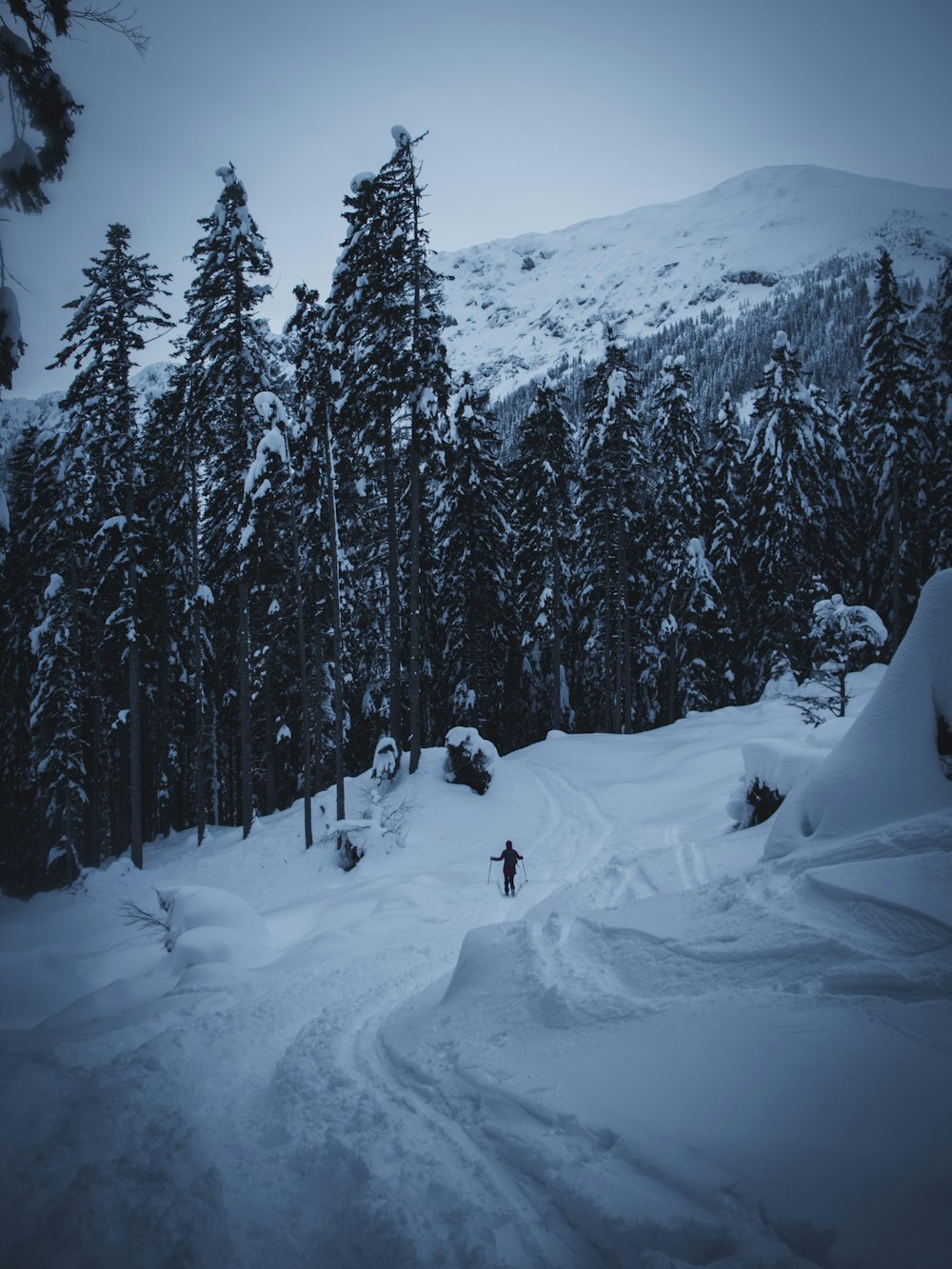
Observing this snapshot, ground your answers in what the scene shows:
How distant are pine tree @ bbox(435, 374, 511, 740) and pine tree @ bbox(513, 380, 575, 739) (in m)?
1.42

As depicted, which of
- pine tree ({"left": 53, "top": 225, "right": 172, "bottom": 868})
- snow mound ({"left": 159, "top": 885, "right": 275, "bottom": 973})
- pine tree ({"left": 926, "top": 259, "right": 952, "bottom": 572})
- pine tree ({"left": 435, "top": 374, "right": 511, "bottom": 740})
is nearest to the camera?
snow mound ({"left": 159, "top": 885, "right": 275, "bottom": 973})

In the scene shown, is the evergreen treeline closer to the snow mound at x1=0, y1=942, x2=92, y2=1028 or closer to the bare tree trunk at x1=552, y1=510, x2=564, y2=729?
the bare tree trunk at x1=552, y1=510, x2=564, y2=729

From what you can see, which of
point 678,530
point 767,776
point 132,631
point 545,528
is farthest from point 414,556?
point 678,530

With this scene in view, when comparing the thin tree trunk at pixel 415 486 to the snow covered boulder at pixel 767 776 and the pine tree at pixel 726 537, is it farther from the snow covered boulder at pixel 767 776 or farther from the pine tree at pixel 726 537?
the pine tree at pixel 726 537

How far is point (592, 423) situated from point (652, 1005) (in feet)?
88.9

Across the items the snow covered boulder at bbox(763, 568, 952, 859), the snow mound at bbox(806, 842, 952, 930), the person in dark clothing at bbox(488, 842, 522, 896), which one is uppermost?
the snow covered boulder at bbox(763, 568, 952, 859)

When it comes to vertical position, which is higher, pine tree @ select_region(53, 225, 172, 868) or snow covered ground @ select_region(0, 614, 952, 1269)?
pine tree @ select_region(53, 225, 172, 868)

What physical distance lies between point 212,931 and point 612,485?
2422cm

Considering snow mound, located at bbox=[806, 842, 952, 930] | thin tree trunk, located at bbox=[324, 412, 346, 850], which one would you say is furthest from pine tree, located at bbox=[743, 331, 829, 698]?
snow mound, located at bbox=[806, 842, 952, 930]

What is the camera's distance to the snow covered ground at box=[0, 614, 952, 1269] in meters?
3.19

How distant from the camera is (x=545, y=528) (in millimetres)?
28516

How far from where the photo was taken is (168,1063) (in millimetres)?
5496

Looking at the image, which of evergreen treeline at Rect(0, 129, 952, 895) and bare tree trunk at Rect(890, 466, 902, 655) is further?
bare tree trunk at Rect(890, 466, 902, 655)

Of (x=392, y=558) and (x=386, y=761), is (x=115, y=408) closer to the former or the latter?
(x=392, y=558)
